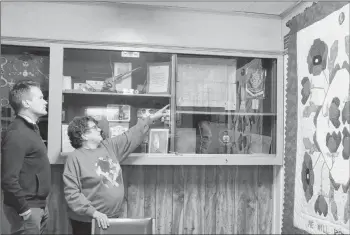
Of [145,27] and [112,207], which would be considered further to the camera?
[145,27]

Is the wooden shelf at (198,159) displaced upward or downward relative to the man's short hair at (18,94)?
downward

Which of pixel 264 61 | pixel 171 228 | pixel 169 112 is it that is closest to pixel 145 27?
pixel 169 112

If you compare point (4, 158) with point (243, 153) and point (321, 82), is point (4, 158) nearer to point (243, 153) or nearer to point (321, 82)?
point (243, 153)

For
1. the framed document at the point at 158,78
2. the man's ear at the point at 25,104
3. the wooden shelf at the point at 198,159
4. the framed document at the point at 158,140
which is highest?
the framed document at the point at 158,78

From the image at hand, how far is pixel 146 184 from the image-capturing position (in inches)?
107

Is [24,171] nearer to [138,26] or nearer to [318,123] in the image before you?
[138,26]

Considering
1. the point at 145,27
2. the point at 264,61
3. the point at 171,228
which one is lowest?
the point at 171,228

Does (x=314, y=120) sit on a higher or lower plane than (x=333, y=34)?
lower

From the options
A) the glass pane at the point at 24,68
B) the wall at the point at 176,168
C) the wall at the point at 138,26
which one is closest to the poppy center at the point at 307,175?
the wall at the point at 176,168

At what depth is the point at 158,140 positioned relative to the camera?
8.59ft

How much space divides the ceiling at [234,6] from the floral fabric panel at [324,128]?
0.28 metres

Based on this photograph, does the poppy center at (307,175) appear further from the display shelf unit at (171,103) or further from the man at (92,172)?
the man at (92,172)

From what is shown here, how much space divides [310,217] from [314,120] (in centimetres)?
65

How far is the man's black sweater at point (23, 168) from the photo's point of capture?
6.14 ft
